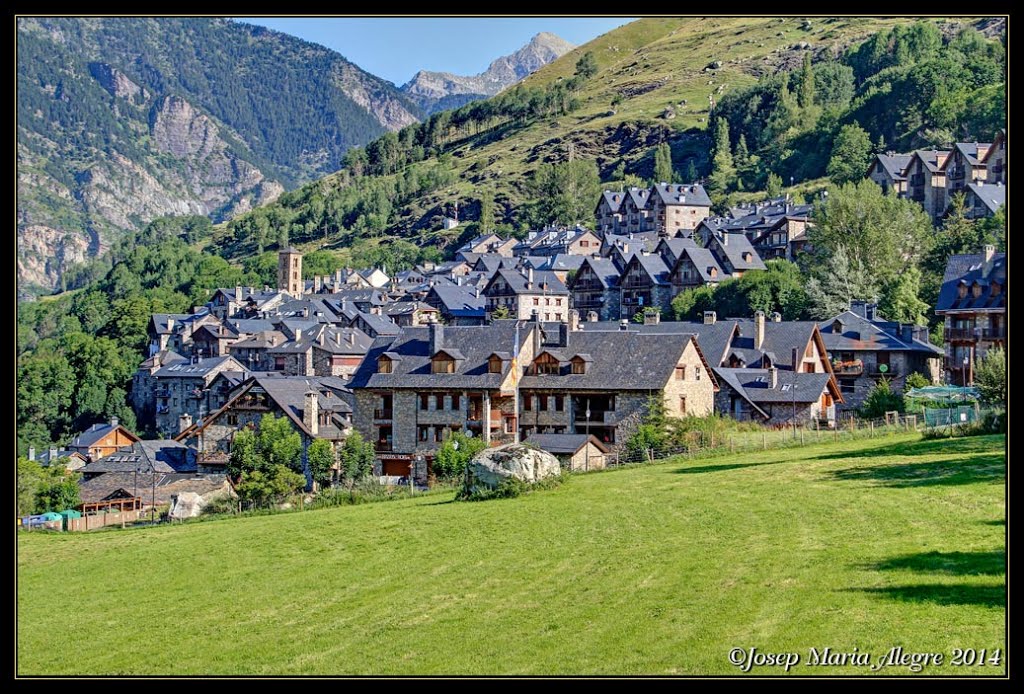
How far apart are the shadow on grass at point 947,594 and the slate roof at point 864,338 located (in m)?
52.2

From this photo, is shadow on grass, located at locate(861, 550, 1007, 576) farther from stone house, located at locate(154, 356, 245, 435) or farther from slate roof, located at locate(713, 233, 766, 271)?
slate roof, located at locate(713, 233, 766, 271)

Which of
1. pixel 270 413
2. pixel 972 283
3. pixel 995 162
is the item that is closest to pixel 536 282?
pixel 995 162

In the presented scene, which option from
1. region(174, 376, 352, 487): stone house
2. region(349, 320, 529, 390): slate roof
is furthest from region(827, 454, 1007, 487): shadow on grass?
region(174, 376, 352, 487): stone house

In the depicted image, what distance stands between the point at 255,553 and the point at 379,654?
43.6 ft

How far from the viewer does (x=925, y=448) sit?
136ft

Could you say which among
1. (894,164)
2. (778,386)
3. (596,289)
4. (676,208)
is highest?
(894,164)

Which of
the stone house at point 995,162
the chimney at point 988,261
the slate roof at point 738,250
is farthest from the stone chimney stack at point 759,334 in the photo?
the stone house at point 995,162

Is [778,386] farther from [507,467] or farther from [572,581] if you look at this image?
[572,581]

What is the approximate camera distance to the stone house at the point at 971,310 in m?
71.6

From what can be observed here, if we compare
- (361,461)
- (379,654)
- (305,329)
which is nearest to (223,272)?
(305,329)

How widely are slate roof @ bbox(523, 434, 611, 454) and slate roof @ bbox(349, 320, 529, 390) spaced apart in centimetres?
580

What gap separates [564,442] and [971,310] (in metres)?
29.4

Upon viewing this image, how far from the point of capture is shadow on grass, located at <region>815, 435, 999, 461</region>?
39.9m

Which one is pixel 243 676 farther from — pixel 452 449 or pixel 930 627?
pixel 452 449
